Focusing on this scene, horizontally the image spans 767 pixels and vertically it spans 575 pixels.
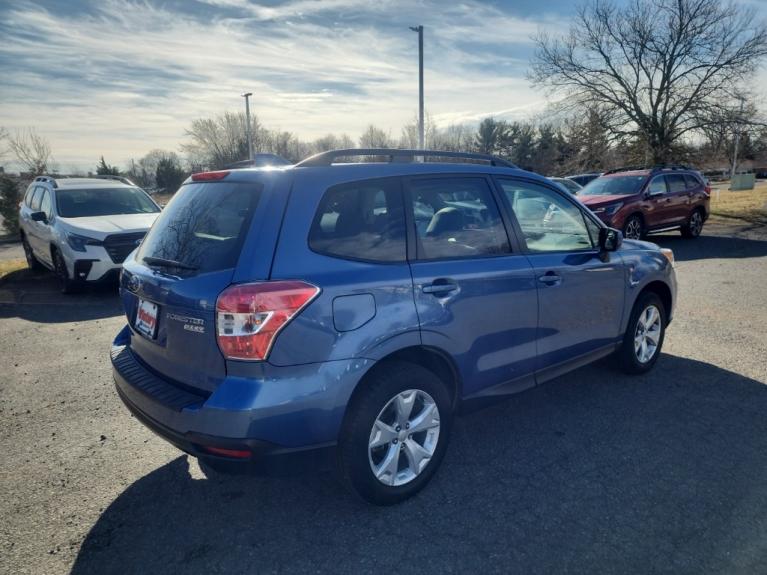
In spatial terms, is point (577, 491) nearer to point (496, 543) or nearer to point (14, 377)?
point (496, 543)

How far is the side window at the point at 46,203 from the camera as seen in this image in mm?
8672

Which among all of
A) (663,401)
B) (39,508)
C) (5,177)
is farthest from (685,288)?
(5,177)

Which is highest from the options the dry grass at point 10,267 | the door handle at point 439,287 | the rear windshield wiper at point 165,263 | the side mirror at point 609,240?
the rear windshield wiper at point 165,263

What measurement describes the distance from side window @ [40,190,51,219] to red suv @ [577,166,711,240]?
10821 mm

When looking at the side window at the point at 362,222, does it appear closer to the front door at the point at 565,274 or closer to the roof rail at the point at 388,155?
the roof rail at the point at 388,155

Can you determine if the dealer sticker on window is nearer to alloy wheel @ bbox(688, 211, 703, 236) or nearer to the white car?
the white car

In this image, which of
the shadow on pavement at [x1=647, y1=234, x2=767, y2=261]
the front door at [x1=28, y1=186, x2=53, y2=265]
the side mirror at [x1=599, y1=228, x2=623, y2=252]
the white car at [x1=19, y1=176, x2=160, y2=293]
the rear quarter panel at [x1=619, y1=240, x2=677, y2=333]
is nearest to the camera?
the side mirror at [x1=599, y1=228, x2=623, y2=252]

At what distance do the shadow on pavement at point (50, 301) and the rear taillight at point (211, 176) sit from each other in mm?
4613

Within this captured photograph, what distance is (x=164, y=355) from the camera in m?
2.71

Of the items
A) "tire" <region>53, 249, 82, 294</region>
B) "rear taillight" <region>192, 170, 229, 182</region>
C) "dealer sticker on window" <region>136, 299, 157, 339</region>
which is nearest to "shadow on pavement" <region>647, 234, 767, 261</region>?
"rear taillight" <region>192, 170, 229, 182</region>

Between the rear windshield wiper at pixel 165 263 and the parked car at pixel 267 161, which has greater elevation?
the parked car at pixel 267 161

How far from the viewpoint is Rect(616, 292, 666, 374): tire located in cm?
438

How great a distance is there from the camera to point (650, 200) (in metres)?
12.7

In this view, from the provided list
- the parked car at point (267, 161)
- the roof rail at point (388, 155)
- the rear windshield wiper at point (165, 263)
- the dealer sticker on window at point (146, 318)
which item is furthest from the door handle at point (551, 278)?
the dealer sticker on window at point (146, 318)
